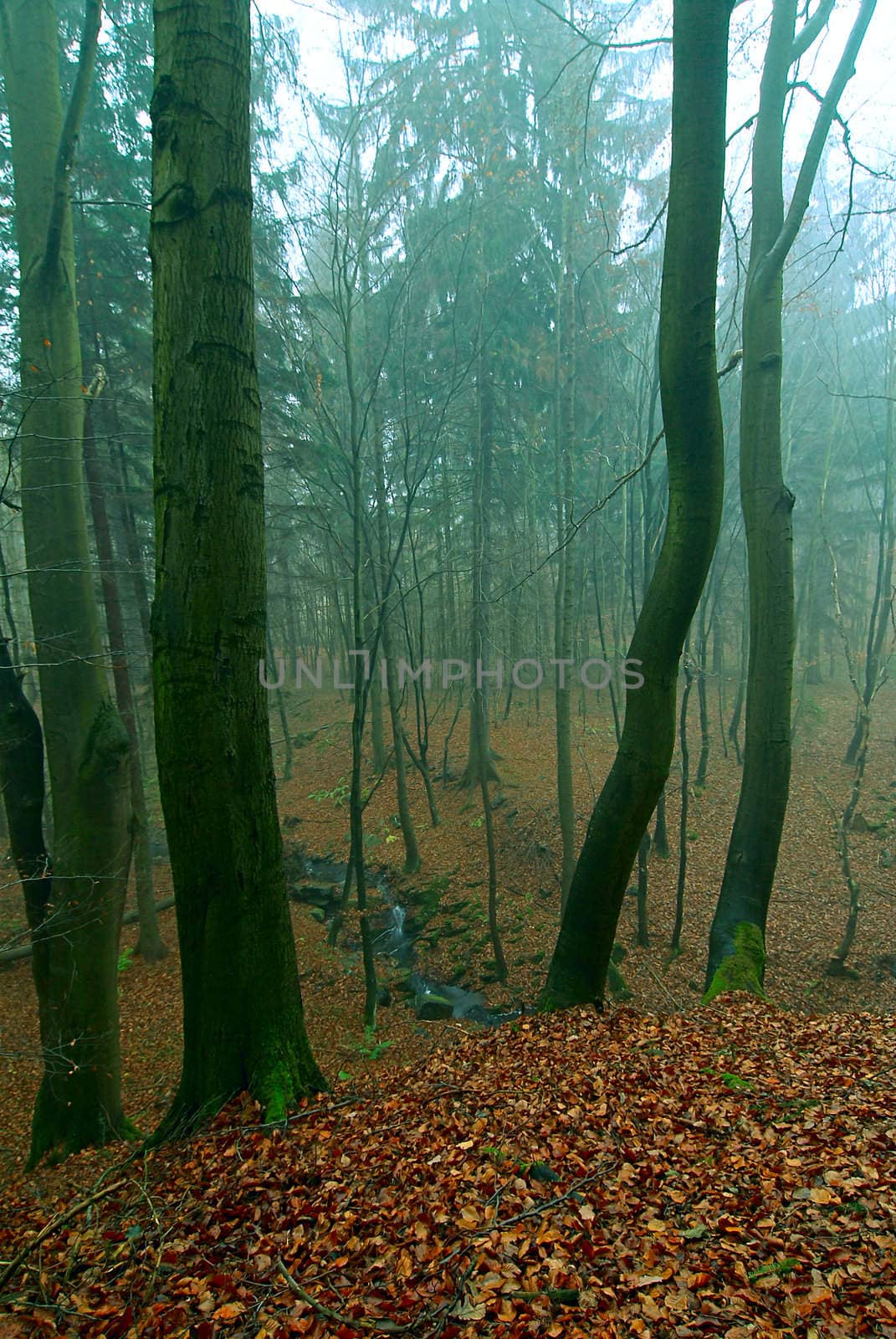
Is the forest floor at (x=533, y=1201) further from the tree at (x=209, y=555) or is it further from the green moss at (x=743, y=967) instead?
the tree at (x=209, y=555)

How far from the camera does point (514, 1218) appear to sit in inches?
76.4

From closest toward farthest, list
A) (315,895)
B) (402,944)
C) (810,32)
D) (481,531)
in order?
(810,32)
(402,944)
(481,531)
(315,895)

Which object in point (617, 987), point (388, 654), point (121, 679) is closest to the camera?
point (617, 987)

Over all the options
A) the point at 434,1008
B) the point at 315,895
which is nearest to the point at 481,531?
the point at 315,895

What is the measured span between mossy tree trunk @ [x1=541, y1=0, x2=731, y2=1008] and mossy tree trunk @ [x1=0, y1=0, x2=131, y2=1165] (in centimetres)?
323

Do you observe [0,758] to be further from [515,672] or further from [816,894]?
[515,672]

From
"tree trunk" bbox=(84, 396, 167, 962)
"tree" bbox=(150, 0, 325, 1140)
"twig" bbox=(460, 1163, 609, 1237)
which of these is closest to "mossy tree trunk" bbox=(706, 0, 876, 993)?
"twig" bbox=(460, 1163, 609, 1237)

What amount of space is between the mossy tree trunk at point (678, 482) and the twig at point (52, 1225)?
2.66 meters

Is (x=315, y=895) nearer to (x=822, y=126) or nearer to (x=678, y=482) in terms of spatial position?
(x=678, y=482)

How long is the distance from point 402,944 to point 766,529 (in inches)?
305

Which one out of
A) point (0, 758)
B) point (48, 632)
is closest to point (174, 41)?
point (48, 632)

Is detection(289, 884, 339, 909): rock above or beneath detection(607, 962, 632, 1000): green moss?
beneath

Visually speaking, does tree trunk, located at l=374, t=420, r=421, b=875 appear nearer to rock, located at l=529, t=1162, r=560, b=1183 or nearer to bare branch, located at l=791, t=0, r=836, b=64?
rock, located at l=529, t=1162, r=560, b=1183

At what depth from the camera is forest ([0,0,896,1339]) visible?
6.18 feet
